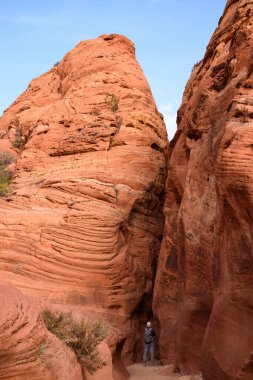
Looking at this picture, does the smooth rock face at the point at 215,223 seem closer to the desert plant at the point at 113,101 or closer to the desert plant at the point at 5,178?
the desert plant at the point at 113,101

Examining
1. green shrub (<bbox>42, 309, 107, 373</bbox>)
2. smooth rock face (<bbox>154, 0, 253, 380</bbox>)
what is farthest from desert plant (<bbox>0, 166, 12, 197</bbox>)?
green shrub (<bbox>42, 309, 107, 373</bbox>)

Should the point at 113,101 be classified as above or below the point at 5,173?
above

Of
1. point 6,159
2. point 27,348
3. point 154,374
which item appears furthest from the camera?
point 6,159

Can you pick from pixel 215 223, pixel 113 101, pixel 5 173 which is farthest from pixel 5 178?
pixel 215 223

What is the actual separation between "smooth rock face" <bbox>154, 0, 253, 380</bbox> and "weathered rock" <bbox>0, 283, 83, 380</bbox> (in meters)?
3.09

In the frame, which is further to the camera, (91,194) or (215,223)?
(91,194)

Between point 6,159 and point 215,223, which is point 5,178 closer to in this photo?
point 6,159

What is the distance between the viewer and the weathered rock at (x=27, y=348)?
7.13m

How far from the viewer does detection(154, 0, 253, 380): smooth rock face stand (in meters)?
8.29

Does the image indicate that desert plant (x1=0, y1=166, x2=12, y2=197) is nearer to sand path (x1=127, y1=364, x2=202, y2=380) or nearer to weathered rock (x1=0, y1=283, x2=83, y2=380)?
sand path (x1=127, y1=364, x2=202, y2=380)

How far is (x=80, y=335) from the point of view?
10.1 meters

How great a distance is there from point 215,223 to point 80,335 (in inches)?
156

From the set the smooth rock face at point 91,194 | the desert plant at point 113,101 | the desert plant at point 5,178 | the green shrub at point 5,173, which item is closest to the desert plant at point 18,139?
the smooth rock face at point 91,194

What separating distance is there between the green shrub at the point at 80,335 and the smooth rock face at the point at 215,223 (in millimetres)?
2338
